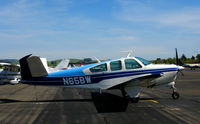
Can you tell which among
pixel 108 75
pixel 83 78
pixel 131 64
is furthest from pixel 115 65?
pixel 83 78

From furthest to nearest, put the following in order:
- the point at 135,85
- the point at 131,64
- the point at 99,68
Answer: the point at 99,68
the point at 131,64
the point at 135,85

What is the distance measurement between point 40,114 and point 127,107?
158 inches

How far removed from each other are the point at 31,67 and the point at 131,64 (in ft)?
18.1

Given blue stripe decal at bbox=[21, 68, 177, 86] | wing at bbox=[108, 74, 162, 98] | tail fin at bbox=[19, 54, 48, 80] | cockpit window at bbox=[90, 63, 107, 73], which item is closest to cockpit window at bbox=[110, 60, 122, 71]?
blue stripe decal at bbox=[21, 68, 177, 86]

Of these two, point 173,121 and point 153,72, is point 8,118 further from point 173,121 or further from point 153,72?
point 153,72

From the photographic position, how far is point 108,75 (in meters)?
9.80

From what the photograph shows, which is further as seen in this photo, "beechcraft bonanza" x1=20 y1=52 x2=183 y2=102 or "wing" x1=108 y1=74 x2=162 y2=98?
"beechcraft bonanza" x1=20 y1=52 x2=183 y2=102

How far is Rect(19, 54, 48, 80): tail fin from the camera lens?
9789mm

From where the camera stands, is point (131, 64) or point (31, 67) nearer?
point (131, 64)

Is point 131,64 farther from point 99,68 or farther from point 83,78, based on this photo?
point 83,78

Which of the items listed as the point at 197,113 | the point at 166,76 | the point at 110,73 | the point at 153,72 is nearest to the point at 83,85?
the point at 110,73

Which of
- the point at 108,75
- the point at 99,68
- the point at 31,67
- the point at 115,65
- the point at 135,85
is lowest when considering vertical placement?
the point at 135,85

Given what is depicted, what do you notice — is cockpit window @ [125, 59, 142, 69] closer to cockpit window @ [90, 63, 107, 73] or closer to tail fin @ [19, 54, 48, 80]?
cockpit window @ [90, 63, 107, 73]

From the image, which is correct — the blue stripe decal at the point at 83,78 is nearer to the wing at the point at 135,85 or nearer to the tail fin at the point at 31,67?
the tail fin at the point at 31,67
